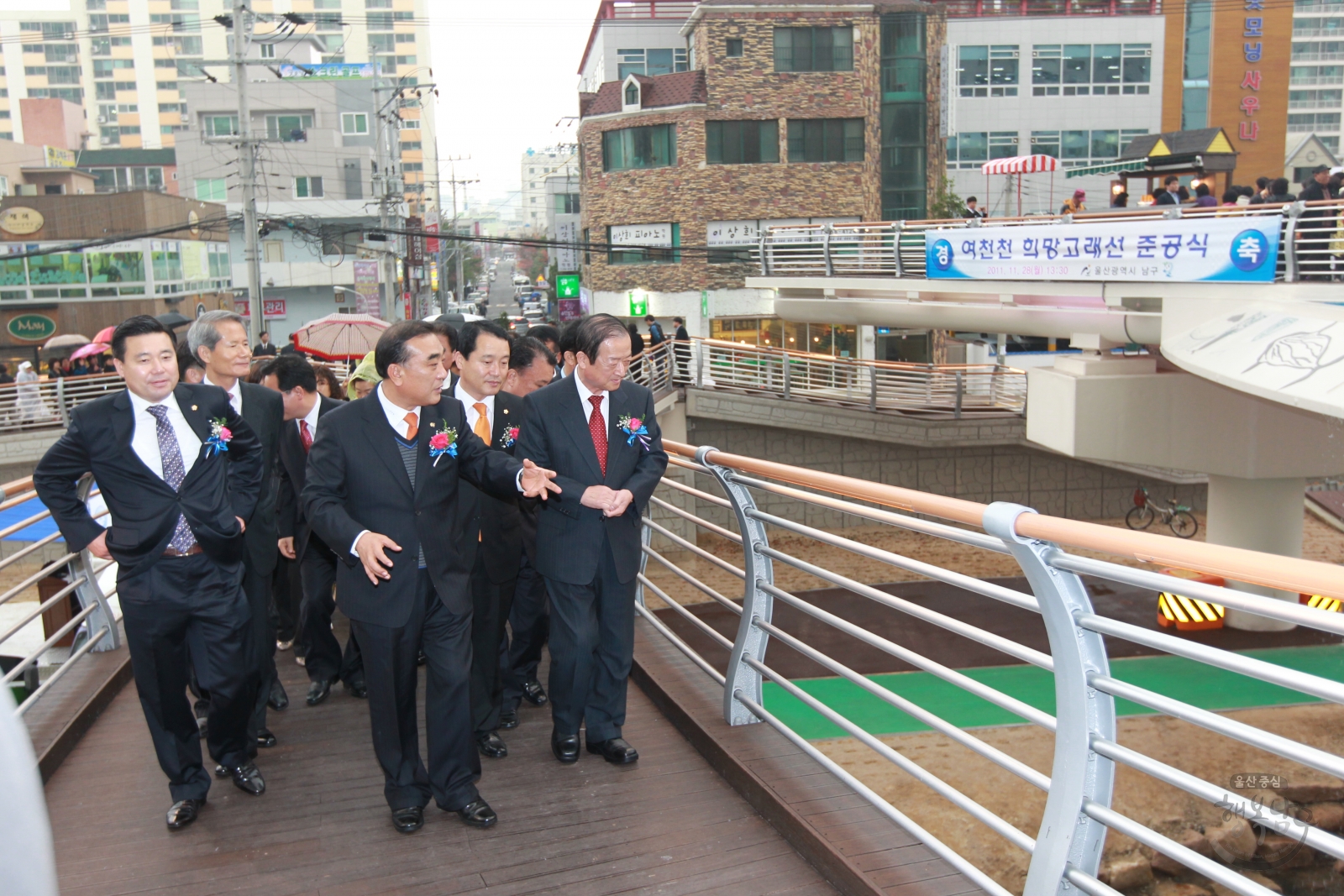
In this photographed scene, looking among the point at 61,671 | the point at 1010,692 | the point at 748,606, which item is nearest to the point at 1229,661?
the point at 748,606

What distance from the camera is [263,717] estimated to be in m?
4.62

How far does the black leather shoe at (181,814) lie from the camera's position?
382 cm

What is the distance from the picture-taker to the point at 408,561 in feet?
12.2

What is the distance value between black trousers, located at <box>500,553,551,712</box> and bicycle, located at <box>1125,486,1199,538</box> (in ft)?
59.3

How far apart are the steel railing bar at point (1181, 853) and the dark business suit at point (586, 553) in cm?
219

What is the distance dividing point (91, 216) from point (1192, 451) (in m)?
35.3

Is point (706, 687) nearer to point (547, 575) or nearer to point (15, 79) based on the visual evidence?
point (547, 575)

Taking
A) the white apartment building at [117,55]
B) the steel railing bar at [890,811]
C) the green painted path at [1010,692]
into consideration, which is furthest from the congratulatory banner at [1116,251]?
the white apartment building at [117,55]

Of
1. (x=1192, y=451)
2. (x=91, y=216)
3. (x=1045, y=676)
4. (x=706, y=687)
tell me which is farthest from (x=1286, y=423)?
(x=91, y=216)

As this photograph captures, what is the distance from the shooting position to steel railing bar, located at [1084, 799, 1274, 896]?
6.41 feet

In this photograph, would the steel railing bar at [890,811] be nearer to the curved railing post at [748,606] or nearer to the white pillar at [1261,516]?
the curved railing post at [748,606]

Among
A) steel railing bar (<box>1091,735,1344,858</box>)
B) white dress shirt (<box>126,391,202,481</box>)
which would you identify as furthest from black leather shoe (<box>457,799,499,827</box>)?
steel railing bar (<box>1091,735,1344,858</box>)

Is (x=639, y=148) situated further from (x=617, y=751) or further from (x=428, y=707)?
(x=428, y=707)

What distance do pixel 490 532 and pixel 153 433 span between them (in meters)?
1.39
